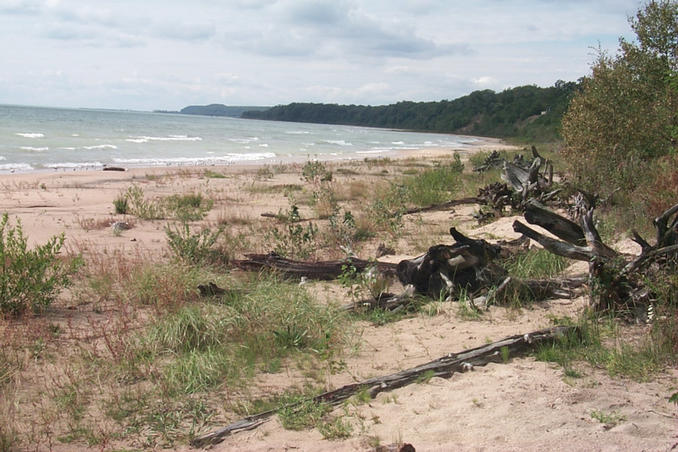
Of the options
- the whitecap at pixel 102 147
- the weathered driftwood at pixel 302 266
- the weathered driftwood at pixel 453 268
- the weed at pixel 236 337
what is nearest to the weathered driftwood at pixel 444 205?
the weathered driftwood at pixel 302 266

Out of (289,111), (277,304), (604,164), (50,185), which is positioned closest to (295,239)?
(277,304)

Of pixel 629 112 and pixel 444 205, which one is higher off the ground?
pixel 629 112

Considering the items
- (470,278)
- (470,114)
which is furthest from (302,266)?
(470,114)

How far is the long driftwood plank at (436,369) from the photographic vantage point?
338 centimetres

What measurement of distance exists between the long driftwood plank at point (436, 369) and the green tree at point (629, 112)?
266 inches

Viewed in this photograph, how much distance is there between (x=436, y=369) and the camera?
13.2ft

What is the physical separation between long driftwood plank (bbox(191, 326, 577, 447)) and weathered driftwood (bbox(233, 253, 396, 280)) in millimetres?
2203

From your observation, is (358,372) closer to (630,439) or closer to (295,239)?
(630,439)

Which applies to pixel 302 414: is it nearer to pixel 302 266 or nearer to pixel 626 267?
pixel 626 267

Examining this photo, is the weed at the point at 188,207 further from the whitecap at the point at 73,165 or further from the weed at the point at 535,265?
the whitecap at the point at 73,165

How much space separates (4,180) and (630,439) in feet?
59.3

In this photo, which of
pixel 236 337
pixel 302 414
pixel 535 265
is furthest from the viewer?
pixel 535 265

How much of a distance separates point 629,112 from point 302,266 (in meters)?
8.79

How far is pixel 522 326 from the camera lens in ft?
16.0
